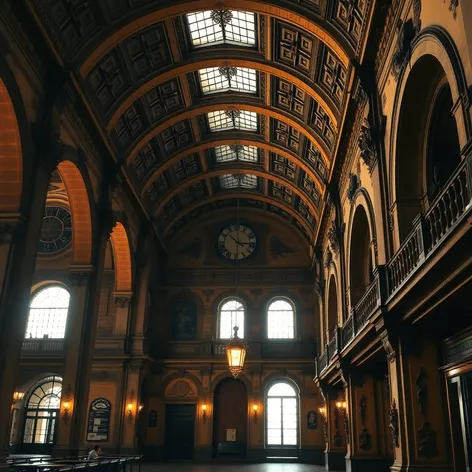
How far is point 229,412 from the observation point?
87.1 ft

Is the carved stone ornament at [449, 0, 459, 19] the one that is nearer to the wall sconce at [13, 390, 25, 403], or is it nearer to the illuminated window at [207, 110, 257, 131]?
the illuminated window at [207, 110, 257, 131]

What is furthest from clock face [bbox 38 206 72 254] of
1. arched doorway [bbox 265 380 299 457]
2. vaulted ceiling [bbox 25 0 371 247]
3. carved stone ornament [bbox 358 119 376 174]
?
carved stone ornament [bbox 358 119 376 174]

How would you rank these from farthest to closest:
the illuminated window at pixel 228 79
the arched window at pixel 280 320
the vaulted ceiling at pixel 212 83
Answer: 1. the arched window at pixel 280 320
2. the illuminated window at pixel 228 79
3. the vaulted ceiling at pixel 212 83

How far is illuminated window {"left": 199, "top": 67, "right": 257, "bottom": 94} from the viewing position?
65.5ft

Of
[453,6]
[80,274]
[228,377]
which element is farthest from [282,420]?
[453,6]

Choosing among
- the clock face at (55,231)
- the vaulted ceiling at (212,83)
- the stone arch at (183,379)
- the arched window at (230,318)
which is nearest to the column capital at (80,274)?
the vaulted ceiling at (212,83)

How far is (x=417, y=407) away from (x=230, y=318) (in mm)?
18233

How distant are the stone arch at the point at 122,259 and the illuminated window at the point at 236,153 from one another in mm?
6530

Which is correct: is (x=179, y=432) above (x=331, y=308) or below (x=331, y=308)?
below

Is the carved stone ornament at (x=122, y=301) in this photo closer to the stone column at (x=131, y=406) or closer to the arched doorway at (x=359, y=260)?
the stone column at (x=131, y=406)

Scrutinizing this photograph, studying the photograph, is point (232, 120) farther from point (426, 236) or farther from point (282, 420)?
point (426, 236)

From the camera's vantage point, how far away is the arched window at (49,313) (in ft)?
80.6

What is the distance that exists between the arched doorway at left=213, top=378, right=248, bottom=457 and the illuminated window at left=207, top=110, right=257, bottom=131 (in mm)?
12558

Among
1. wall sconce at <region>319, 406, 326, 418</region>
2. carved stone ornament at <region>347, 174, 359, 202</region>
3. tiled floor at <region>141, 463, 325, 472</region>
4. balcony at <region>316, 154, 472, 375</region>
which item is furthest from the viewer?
wall sconce at <region>319, 406, 326, 418</region>
